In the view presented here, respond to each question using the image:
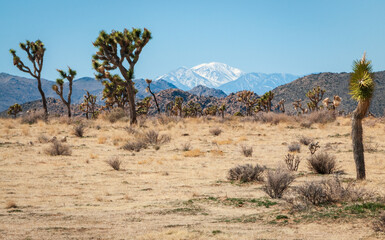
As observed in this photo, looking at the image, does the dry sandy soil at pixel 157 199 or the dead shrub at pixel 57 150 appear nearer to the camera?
the dry sandy soil at pixel 157 199

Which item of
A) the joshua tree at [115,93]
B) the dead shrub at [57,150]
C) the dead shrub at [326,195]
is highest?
the joshua tree at [115,93]

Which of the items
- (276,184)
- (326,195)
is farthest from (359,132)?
(326,195)

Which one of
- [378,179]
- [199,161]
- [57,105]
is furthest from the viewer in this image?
[57,105]

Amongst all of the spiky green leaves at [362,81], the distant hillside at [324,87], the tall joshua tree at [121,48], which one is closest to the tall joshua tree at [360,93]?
the spiky green leaves at [362,81]

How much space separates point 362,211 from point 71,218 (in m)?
5.11

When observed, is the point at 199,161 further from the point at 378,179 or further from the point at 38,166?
the point at 378,179

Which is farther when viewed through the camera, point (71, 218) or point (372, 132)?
point (372, 132)

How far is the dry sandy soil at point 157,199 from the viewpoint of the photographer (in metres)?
5.97

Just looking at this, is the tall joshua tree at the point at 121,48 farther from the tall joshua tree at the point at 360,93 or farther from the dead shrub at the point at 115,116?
the tall joshua tree at the point at 360,93

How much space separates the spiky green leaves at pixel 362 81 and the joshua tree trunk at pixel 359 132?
0.71ft

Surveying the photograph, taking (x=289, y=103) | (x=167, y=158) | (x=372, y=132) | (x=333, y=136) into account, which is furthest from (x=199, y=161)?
(x=289, y=103)

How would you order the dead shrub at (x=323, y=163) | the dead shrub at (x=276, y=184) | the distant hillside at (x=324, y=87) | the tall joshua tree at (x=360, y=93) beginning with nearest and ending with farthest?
the dead shrub at (x=276, y=184) < the tall joshua tree at (x=360, y=93) < the dead shrub at (x=323, y=163) < the distant hillside at (x=324, y=87)

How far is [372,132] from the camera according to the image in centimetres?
2523

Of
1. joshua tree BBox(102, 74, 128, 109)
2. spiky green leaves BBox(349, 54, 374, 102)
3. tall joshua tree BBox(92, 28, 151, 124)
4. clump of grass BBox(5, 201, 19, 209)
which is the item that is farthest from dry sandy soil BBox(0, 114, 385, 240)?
joshua tree BBox(102, 74, 128, 109)
